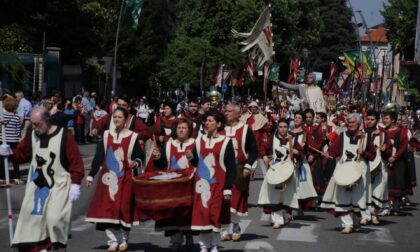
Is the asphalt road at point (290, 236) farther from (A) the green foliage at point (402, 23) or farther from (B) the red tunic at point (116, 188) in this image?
(A) the green foliage at point (402, 23)

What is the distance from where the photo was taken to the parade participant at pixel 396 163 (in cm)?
1722

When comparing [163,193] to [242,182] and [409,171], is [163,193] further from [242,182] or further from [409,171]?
[409,171]

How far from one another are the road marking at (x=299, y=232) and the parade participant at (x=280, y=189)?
191 mm

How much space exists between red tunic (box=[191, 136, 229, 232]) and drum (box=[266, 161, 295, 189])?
306cm

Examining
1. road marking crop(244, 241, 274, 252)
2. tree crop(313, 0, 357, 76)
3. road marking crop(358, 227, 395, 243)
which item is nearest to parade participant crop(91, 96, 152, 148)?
road marking crop(244, 241, 274, 252)

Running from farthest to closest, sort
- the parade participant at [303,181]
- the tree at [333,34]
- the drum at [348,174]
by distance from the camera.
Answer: the tree at [333,34], the parade participant at [303,181], the drum at [348,174]

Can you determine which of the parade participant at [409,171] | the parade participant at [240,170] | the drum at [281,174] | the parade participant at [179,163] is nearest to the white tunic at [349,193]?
the drum at [281,174]

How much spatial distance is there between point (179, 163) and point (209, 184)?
76 centimetres

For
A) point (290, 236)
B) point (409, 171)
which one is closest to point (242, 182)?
point (290, 236)

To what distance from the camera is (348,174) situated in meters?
14.4

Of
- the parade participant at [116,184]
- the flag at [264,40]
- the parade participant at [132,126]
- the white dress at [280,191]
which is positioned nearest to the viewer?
the parade participant at [116,184]

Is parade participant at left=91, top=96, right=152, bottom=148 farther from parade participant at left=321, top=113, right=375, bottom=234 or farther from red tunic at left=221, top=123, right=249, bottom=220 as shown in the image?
parade participant at left=321, top=113, right=375, bottom=234

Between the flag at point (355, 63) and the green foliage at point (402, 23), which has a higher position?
the green foliage at point (402, 23)

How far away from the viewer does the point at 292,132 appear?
15.3 metres
